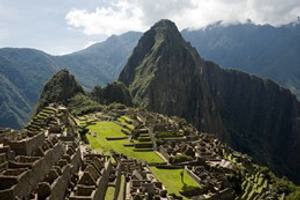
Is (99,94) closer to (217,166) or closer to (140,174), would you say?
(217,166)

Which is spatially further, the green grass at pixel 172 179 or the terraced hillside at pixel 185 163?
the terraced hillside at pixel 185 163

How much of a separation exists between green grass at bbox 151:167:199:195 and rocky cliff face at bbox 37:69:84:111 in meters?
88.0

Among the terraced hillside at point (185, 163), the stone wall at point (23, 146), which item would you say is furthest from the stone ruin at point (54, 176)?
the terraced hillside at point (185, 163)

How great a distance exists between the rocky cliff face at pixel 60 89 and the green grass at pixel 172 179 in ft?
289

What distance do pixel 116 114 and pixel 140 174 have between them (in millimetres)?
74664

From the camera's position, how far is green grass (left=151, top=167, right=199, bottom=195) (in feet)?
189

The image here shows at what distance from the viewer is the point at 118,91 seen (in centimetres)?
18512

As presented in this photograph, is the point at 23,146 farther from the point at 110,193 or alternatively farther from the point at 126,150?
the point at 126,150

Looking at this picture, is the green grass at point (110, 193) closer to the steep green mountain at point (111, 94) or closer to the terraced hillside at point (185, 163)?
the terraced hillside at point (185, 163)

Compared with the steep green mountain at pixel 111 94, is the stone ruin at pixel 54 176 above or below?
above

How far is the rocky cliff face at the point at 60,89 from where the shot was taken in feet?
501

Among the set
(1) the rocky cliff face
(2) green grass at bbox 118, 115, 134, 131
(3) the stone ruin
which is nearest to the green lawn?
(2) green grass at bbox 118, 115, 134, 131

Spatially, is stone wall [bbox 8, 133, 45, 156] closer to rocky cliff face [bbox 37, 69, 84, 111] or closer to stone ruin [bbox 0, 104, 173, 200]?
stone ruin [bbox 0, 104, 173, 200]

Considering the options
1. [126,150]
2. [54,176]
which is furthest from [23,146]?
[126,150]
